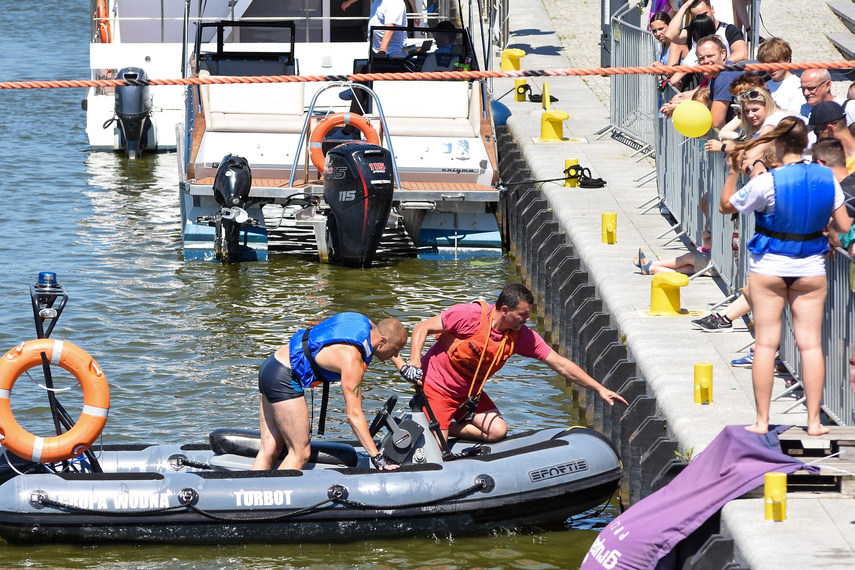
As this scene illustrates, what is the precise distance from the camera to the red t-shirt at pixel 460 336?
7.83 meters

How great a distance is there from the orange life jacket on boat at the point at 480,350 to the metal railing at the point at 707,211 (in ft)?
5.56

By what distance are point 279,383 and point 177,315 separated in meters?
5.15

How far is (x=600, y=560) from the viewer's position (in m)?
6.12

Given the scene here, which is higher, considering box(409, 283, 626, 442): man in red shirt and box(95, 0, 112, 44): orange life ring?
box(95, 0, 112, 44): orange life ring

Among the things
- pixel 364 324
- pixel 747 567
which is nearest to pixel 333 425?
pixel 364 324

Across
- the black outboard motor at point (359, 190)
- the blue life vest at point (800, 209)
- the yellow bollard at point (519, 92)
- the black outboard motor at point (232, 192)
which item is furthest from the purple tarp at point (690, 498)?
the yellow bollard at point (519, 92)

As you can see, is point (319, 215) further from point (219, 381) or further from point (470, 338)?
point (470, 338)

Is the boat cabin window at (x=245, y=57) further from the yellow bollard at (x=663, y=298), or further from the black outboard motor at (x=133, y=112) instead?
the yellow bollard at (x=663, y=298)

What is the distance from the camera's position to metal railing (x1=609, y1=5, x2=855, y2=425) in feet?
23.1

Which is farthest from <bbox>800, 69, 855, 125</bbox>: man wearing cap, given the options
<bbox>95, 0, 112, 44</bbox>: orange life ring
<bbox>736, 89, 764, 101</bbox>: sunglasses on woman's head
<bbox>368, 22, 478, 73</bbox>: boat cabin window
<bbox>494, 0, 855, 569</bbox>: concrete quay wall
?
<bbox>95, 0, 112, 44</bbox>: orange life ring

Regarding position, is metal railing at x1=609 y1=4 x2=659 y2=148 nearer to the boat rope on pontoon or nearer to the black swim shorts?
the black swim shorts

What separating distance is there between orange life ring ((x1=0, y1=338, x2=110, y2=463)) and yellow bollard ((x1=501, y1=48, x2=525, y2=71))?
1217cm

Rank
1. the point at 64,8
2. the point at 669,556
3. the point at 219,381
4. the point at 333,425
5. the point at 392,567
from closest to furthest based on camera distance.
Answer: the point at 669,556 → the point at 392,567 → the point at 333,425 → the point at 219,381 → the point at 64,8

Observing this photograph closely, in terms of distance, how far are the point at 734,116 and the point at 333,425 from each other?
13.1 feet
